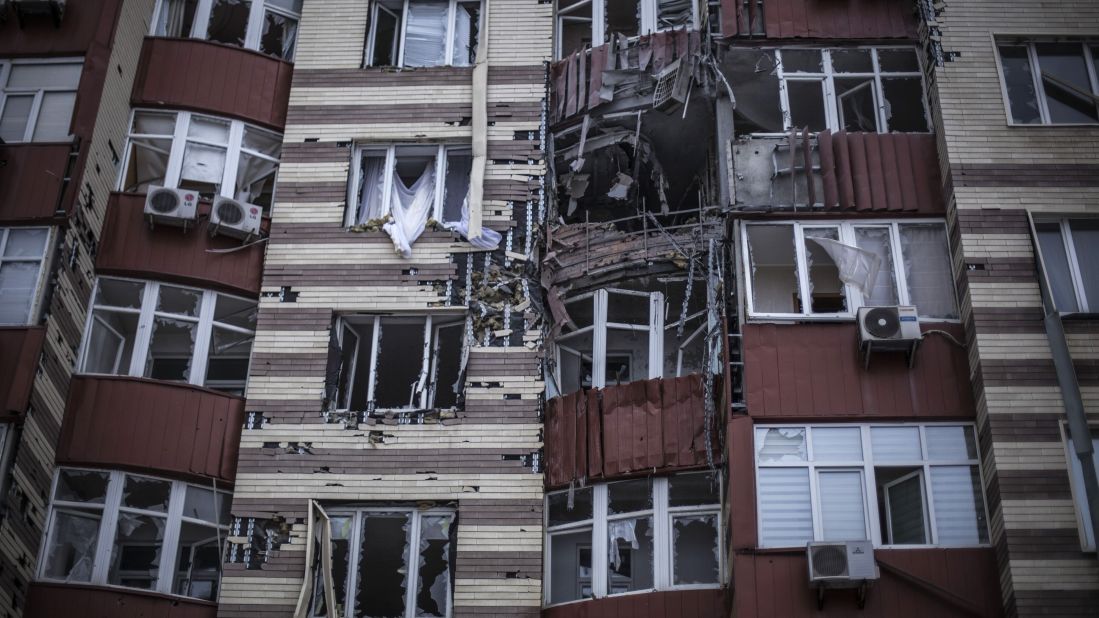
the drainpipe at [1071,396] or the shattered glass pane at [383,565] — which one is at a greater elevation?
the drainpipe at [1071,396]

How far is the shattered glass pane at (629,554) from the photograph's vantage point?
64.3 ft

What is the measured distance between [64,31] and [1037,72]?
16.5 metres

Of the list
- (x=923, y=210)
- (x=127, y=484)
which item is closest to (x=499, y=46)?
(x=923, y=210)

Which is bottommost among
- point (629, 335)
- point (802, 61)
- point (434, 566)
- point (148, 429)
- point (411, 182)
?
point (434, 566)

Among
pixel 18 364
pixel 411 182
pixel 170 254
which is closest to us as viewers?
pixel 18 364

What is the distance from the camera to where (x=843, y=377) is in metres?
18.4

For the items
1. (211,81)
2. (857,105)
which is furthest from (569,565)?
(211,81)

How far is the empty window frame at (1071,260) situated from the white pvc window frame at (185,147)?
42.1 feet

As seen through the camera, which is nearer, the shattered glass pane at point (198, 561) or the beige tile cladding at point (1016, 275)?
the beige tile cladding at point (1016, 275)

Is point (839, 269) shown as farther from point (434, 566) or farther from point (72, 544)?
point (72, 544)

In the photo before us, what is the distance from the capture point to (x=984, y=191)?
19.3 m

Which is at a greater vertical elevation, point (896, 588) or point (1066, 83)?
point (1066, 83)

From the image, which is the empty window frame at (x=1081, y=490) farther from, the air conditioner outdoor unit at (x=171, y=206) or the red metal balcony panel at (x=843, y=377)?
the air conditioner outdoor unit at (x=171, y=206)

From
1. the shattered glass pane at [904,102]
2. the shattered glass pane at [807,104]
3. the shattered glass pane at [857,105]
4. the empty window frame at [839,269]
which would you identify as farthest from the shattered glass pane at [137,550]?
the shattered glass pane at [904,102]
